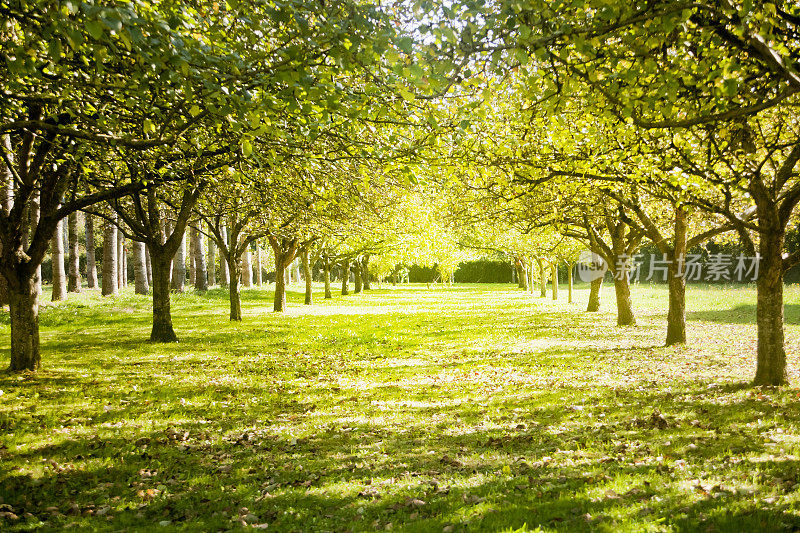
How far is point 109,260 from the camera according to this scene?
103ft

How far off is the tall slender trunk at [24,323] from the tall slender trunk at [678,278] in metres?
18.8

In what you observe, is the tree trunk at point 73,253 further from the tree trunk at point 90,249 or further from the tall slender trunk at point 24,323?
the tall slender trunk at point 24,323

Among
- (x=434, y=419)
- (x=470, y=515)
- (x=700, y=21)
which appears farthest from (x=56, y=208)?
(x=700, y=21)

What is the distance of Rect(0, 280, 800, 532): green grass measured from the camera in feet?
19.0

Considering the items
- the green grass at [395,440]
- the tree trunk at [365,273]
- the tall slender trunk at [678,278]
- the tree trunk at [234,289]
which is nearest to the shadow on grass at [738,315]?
the tall slender trunk at [678,278]

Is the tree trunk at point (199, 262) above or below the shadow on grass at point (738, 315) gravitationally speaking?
above

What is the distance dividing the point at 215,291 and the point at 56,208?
2707 cm

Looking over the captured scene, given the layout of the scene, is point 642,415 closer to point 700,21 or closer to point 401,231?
point 700,21

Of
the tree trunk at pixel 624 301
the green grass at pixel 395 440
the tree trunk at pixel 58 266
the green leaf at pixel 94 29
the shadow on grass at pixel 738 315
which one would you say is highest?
the green leaf at pixel 94 29

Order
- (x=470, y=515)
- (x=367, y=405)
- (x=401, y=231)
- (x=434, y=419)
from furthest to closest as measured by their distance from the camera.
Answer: (x=401, y=231) < (x=367, y=405) < (x=434, y=419) < (x=470, y=515)

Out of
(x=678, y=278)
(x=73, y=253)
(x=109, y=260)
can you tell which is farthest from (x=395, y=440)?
(x=73, y=253)

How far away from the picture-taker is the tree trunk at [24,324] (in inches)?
464

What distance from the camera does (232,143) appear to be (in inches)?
360

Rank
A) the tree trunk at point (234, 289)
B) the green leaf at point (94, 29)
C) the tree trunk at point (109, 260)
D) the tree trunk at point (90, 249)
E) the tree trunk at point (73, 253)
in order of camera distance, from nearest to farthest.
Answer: the green leaf at point (94, 29)
the tree trunk at point (234, 289)
the tree trunk at point (109, 260)
the tree trunk at point (73, 253)
the tree trunk at point (90, 249)
